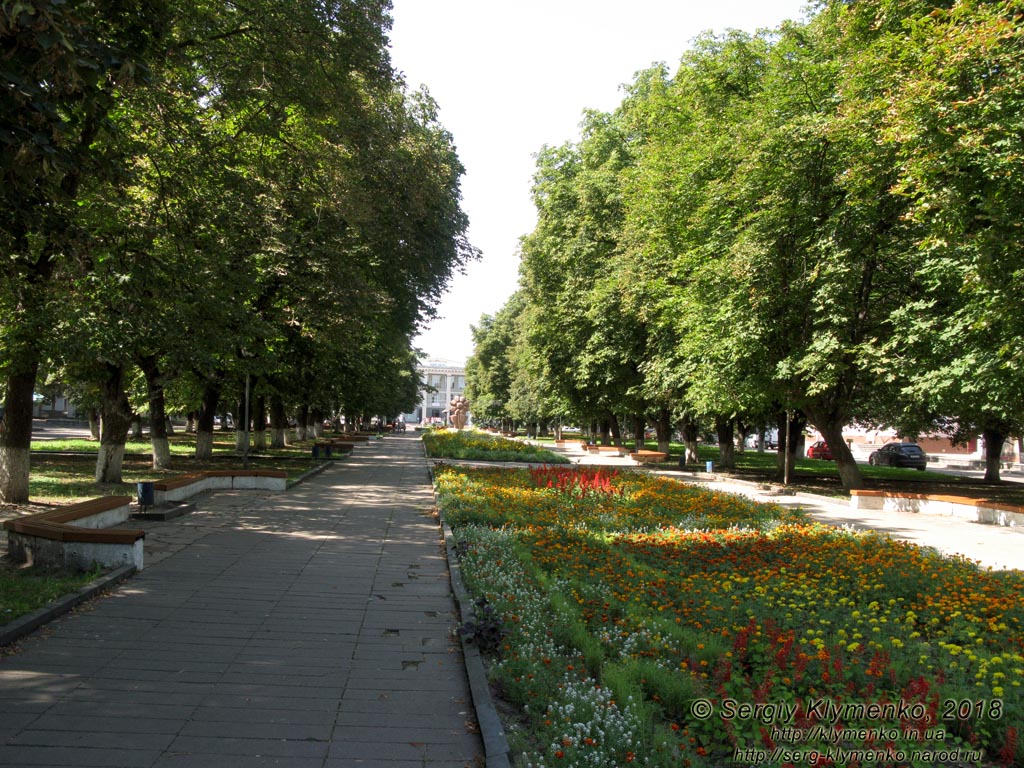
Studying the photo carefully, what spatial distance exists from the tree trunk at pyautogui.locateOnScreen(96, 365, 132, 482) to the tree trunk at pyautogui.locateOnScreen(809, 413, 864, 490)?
18.1m

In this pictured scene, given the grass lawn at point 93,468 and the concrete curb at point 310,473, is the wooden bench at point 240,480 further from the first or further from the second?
the grass lawn at point 93,468

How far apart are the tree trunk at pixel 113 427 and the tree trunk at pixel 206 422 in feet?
21.1

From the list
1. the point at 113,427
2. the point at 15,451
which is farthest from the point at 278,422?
the point at 15,451

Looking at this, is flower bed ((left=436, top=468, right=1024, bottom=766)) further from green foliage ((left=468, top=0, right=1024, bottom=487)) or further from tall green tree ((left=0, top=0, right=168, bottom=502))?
green foliage ((left=468, top=0, right=1024, bottom=487))

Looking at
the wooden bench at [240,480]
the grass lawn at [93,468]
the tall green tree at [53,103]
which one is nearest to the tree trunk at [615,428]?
the grass lawn at [93,468]

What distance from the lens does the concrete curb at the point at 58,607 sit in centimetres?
527

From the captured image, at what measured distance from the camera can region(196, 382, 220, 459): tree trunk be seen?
22531 millimetres

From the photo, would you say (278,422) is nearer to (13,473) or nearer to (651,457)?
(651,457)

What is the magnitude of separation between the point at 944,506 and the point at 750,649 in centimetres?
1346

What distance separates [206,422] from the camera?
922 inches

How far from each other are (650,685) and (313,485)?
14949 mm

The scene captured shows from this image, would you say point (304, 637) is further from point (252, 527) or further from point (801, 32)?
point (801, 32)

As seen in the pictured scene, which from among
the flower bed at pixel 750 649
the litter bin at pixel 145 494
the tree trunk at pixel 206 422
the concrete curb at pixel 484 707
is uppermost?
the tree trunk at pixel 206 422

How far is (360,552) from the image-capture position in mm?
9602
